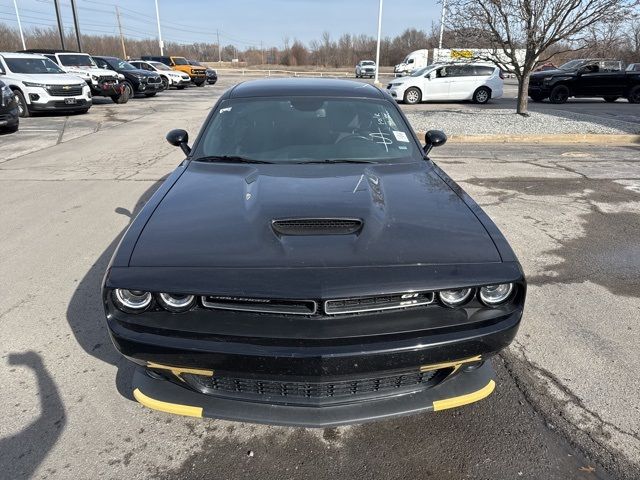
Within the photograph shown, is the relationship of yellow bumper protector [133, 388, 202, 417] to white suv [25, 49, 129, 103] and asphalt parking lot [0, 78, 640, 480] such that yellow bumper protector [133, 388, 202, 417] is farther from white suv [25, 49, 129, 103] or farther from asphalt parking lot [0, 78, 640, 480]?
white suv [25, 49, 129, 103]

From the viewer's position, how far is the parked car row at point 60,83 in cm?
1399

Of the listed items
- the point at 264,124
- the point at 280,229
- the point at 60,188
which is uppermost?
the point at 264,124

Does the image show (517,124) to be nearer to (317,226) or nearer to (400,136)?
(400,136)

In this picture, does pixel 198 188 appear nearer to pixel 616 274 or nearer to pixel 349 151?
pixel 349 151

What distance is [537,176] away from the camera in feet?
25.6

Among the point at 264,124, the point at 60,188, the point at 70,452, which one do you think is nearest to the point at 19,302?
the point at 70,452

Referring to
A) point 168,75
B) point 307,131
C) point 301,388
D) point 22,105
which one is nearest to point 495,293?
point 301,388

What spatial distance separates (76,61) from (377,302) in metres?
22.1

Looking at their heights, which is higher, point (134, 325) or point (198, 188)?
point (198, 188)

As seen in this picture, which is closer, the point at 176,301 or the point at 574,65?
the point at 176,301

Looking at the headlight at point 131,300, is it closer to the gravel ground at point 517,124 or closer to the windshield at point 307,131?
the windshield at point 307,131

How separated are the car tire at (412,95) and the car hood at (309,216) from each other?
17215 mm

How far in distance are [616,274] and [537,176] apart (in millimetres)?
4053

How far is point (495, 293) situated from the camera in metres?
2.11
